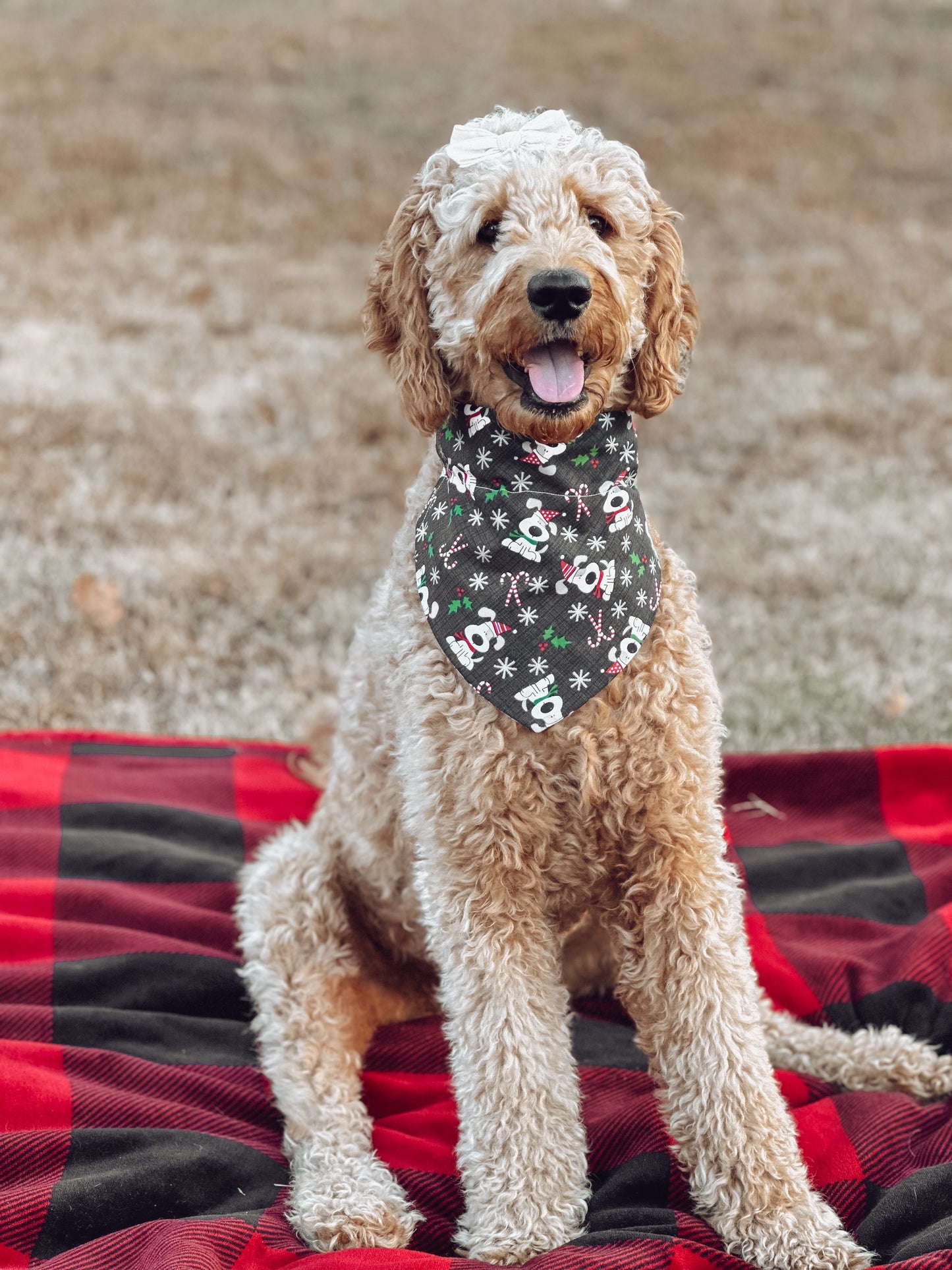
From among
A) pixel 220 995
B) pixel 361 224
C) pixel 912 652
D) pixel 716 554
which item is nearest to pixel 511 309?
pixel 220 995

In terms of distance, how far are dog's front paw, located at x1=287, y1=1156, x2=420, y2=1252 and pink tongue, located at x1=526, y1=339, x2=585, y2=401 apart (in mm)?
1512

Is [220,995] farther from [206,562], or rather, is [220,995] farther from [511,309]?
[206,562]

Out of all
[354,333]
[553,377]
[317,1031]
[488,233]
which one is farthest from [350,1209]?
[354,333]

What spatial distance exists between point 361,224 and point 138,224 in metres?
1.59

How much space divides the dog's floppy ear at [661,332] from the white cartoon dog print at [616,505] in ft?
0.52

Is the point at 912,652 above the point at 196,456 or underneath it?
underneath

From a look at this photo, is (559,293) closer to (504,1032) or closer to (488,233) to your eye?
(488,233)

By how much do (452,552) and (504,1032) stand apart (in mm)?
898

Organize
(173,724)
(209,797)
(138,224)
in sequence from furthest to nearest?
(138,224) < (173,724) < (209,797)

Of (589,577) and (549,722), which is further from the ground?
(589,577)

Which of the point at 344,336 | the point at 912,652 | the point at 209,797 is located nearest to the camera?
the point at 209,797

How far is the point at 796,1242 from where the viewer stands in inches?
79.2

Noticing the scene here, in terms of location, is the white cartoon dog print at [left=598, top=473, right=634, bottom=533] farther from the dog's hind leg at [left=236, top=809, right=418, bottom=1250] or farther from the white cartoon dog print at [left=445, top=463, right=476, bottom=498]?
the dog's hind leg at [left=236, top=809, right=418, bottom=1250]

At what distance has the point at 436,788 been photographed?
84.9 inches
